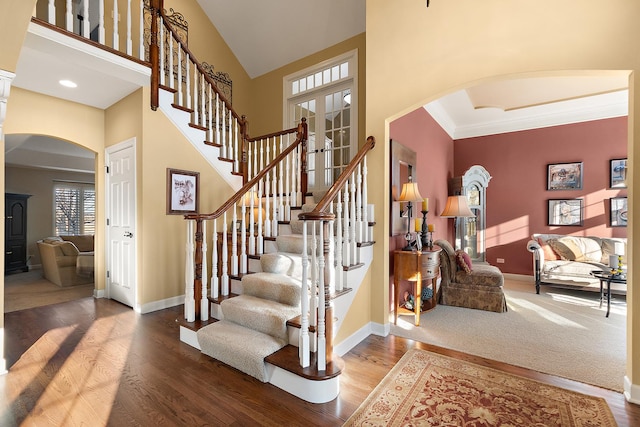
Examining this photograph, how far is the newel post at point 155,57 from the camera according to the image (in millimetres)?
3568

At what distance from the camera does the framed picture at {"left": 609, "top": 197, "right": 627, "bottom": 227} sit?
493 centimetres

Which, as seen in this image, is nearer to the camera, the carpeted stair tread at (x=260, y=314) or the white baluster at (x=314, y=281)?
the white baluster at (x=314, y=281)

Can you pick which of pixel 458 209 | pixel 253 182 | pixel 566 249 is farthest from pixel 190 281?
pixel 566 249

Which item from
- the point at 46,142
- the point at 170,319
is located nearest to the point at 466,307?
the point at 170,319

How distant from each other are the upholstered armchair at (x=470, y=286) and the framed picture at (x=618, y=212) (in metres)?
2.87

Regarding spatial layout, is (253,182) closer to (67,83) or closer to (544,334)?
(67,83)

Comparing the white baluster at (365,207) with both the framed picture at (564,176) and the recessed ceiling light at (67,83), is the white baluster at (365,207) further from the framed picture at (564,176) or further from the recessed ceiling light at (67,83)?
the framed picture at (564,176)

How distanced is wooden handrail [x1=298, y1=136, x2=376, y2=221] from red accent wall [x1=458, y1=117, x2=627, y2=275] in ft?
11.6

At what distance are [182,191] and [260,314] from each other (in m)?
2.38

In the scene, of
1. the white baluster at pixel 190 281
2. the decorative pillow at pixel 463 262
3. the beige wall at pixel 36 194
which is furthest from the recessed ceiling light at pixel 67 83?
the beige wall at pixel 36 194

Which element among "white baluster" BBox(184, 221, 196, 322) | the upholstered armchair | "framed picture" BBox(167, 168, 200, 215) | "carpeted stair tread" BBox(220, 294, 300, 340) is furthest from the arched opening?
the upholstered armchair

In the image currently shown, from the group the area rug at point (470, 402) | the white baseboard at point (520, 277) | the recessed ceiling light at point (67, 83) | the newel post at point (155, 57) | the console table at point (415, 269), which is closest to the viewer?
the area rug at point (470, 402)

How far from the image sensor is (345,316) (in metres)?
2.64

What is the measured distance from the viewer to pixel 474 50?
8.11ft
